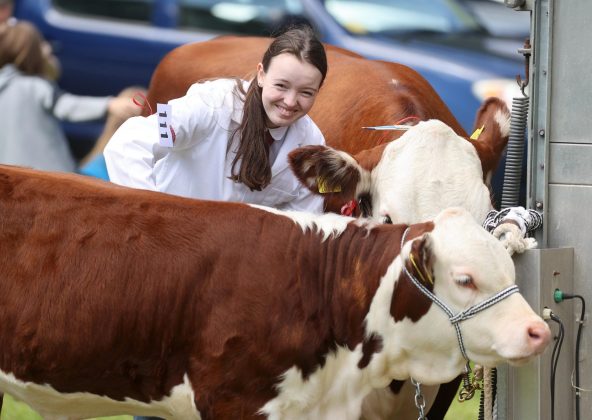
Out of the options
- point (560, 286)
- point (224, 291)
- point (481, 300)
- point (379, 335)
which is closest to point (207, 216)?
point (224, 291)

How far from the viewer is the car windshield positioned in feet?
29.8

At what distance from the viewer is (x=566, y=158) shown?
4219 mm

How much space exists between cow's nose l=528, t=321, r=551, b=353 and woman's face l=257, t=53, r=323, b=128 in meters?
1.47

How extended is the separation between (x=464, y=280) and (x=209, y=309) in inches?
27.4

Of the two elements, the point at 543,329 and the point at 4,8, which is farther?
the point at 4,8

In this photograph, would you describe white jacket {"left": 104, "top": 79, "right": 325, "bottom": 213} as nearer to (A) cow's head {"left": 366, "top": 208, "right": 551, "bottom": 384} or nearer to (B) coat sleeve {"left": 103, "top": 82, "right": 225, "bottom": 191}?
(B) coat sleeve {"left": 103, "top": 82, "right": 225, "bottom": 191}

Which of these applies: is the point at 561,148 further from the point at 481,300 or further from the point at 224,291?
the point at 224,291

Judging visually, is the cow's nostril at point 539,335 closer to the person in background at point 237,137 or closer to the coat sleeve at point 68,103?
the person in background at point 237,137

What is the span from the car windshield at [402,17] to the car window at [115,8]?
1.43 m

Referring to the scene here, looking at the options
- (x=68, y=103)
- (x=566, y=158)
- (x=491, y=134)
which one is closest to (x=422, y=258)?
(x=566, y=158)

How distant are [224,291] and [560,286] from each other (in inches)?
46.7

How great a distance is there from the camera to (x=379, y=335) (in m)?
3.51

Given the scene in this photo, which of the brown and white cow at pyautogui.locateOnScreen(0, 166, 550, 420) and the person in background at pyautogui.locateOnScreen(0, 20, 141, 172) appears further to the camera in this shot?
the person in background at pyautogui.locateOnScreen(0, 20, 141, 172)

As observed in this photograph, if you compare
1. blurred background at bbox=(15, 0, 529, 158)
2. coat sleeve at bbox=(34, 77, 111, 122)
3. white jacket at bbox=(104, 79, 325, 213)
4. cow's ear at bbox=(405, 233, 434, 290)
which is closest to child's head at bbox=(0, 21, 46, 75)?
coat sleeve at bbox=(34, 77, 111, 122)
